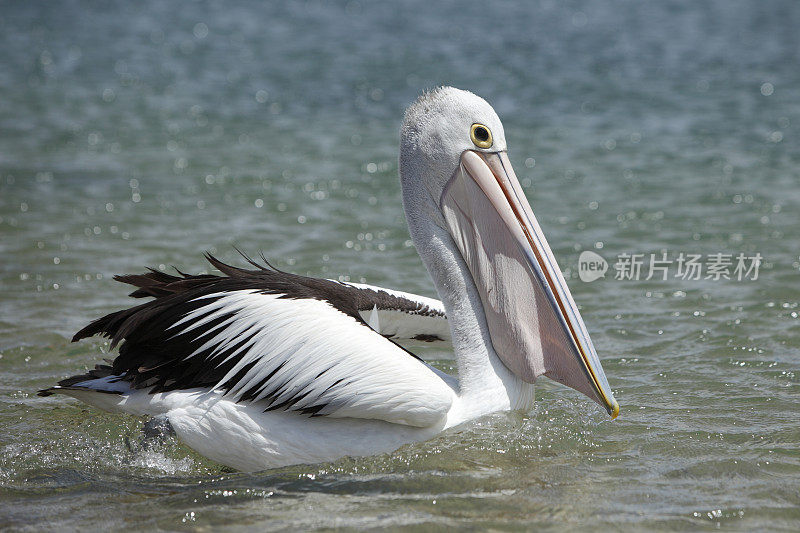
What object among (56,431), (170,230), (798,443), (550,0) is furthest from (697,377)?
(550,0)

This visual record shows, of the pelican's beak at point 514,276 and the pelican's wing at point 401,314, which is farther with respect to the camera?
the pelican's wing at point 401,314

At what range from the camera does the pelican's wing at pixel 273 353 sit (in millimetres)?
3359

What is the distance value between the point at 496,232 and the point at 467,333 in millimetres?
375

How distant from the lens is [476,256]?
368 cm

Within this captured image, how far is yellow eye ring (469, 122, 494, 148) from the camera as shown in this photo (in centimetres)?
361

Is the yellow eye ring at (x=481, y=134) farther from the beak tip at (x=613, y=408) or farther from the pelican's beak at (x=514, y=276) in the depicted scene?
the beak tip at (x=613, y=408)

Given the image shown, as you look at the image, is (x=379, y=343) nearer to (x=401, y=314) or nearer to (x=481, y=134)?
(x=401, y=314)

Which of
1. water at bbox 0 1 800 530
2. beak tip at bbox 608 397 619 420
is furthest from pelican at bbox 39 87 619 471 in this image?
water at bbox 0 1 800 530

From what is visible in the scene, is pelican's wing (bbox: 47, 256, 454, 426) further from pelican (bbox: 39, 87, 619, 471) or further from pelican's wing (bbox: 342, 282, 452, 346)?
pelican's wing (bbox: 342, 282, 452, 346)

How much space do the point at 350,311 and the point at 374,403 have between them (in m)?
0.43

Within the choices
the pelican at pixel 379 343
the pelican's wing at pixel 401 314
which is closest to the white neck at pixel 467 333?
the pelican at pixel 379 343

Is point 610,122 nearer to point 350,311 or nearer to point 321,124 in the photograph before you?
point 321,124

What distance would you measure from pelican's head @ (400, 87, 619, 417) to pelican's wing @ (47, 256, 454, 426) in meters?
0.33

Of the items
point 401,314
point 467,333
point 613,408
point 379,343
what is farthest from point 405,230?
point 613,408
